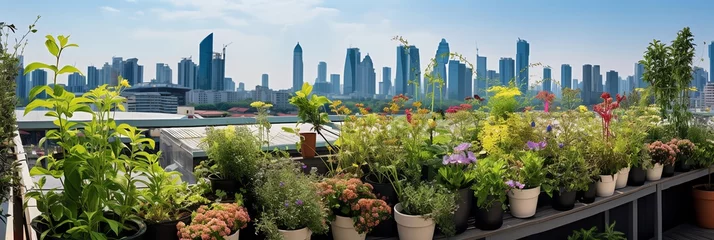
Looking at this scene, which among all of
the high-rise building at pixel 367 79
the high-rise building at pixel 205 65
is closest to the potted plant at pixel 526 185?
the high-rise building at pixel 367 79

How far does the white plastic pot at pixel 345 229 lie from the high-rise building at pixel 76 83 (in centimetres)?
126

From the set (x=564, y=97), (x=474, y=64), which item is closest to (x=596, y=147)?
(x=564, y=97)

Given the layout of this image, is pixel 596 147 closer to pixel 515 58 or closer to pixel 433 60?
pixel 433 60

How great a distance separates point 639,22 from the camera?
7094 mm

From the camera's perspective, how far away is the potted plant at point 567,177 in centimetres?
323

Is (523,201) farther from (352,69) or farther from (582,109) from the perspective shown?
(352,69)

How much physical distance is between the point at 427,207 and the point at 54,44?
175cm

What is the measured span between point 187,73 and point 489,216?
26.9 feet

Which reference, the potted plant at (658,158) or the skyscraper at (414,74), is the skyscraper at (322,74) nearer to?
the skyscraper at (414,74)

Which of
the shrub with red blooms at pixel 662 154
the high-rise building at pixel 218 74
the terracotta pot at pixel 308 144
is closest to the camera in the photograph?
the terracotta pot at pixel 308 144

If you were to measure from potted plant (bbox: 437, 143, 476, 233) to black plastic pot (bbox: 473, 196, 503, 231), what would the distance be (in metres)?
0.11

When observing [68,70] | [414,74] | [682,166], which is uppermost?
[414,74]

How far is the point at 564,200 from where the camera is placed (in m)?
3.26

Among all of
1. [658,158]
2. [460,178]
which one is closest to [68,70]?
[460,178]
